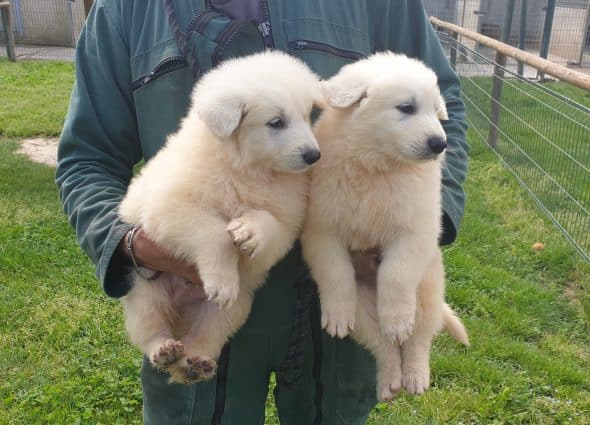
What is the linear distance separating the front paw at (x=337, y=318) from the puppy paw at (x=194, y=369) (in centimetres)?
37

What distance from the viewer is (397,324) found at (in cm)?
208

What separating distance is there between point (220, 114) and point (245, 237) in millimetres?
389

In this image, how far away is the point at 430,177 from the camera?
218cm

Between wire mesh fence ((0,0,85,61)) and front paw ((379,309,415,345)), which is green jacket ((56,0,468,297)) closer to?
front paw ((379,309,415,345))

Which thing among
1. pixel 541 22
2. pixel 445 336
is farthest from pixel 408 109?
pixel 541 22

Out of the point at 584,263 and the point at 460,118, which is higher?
the point at 460,118

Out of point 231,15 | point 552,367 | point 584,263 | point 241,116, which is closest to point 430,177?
point 241,116

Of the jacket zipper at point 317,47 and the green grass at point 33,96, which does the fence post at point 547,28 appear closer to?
the green grass at point 33,96

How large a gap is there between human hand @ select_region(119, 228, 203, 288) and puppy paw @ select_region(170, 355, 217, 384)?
0.25m

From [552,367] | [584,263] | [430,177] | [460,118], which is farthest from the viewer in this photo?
[584,263]

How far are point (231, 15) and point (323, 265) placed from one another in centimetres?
83

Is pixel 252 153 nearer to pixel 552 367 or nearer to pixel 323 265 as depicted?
pixel 323 265

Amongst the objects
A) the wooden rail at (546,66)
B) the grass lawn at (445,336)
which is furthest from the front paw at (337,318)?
the wooden rail at (546,66)

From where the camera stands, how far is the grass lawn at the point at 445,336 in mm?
3564
